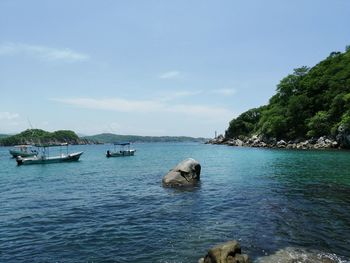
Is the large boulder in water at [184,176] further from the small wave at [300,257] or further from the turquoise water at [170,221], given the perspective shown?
the small wave at [300,257]

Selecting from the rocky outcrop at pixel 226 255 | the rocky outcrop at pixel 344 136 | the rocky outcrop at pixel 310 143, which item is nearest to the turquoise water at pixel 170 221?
the rocky outcrop at pixel 226 255

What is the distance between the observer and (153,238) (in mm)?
17078

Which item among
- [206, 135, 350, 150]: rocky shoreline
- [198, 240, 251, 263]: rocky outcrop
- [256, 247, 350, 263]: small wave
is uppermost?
[206, 135, 350, 150]: rocky shoreline

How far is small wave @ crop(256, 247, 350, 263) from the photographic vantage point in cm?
1359

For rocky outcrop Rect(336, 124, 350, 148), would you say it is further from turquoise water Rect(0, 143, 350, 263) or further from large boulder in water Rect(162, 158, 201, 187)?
large boulder in water Rect(162, 158, 201, 187)

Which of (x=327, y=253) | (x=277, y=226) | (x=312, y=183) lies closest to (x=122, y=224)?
(x=277, y=226)

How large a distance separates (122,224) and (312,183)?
20650mm

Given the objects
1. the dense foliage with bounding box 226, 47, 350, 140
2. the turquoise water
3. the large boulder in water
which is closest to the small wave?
the turquoise water

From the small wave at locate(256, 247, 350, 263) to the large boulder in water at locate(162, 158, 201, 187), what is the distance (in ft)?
65.4

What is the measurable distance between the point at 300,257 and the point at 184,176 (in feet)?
71.2

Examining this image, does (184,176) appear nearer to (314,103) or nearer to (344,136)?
(344,136)

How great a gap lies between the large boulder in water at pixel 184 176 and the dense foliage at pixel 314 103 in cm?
5304

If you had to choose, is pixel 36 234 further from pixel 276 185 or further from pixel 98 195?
pixel 276 185

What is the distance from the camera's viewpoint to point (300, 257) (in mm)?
13977
